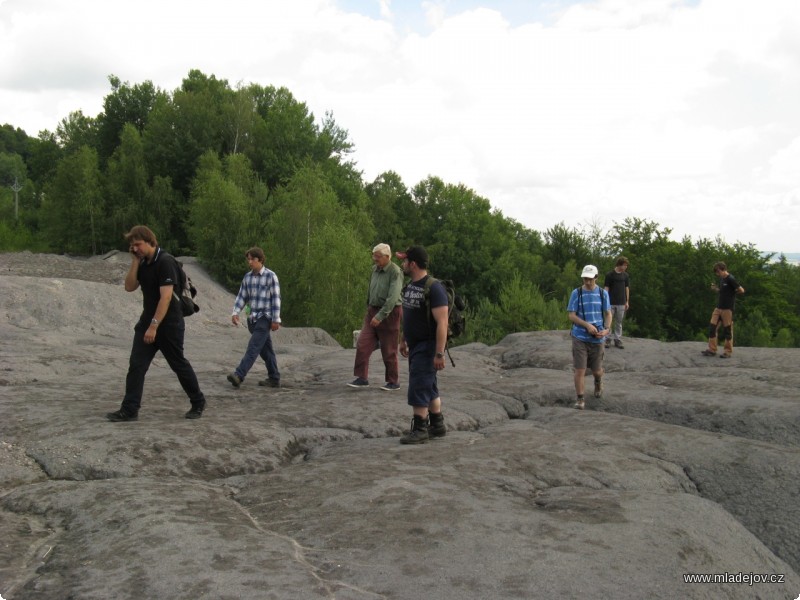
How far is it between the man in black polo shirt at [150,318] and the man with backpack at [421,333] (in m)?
2.26

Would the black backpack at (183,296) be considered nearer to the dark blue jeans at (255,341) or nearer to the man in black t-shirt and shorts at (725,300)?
the dark blue jeans at (255,341)

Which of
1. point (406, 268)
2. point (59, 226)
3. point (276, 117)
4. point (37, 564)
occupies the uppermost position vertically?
point (276, 117)

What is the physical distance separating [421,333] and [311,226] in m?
36.6

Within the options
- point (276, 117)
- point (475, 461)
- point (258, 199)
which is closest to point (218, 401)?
point (475, 461)

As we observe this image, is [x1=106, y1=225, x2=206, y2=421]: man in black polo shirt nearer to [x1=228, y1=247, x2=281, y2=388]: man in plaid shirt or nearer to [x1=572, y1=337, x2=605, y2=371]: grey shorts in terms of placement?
[x1=228, y1=247, x2=281, y2=388]: man in plaid shirt

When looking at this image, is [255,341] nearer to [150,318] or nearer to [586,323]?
[150,318]

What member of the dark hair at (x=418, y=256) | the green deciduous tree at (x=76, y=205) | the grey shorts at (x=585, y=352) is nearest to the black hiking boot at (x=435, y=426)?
the dark hair at (x=418, y=256)

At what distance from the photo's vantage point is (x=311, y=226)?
142 feet

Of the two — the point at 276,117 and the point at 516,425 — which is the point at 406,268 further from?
the point at 276,117

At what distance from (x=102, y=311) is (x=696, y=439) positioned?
51.6 ft

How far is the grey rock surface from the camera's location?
3.80 m

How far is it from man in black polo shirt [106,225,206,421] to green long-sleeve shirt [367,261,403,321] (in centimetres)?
282

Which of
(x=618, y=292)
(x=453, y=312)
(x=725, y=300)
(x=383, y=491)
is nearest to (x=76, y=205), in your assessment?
(x=618, y=292)

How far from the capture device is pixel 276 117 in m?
59.5
